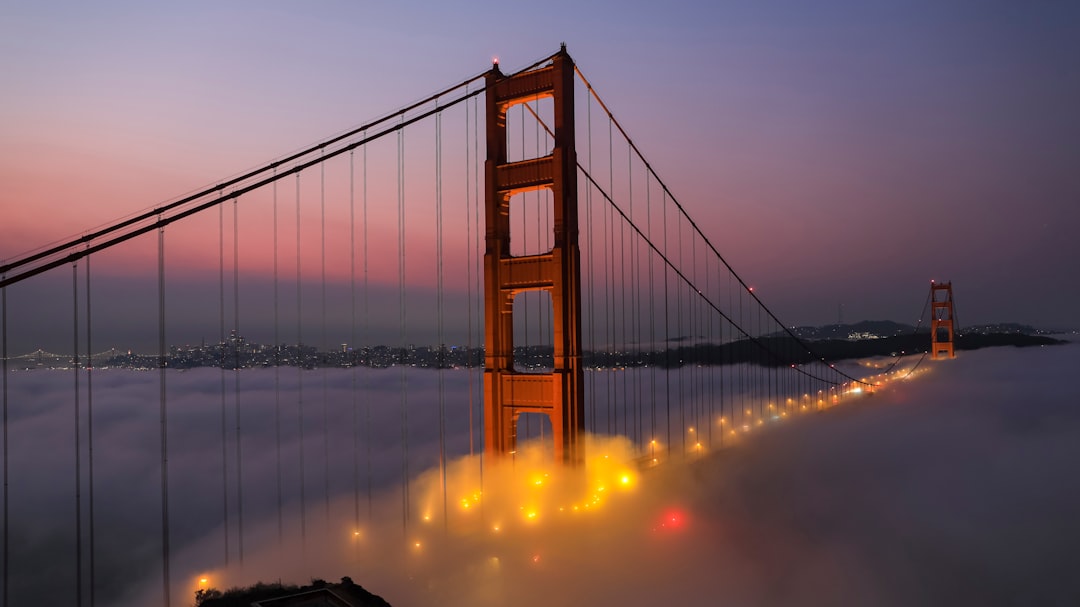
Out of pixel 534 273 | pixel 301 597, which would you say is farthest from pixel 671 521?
pixel 301 597

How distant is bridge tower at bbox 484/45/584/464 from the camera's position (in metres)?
21.0

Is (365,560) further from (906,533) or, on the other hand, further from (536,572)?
(906,533)

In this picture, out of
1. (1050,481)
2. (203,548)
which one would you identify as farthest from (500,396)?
(203,548)

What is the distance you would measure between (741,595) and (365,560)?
46.2 feet

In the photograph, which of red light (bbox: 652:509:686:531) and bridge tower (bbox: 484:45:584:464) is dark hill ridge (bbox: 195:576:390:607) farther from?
red light (bbox: 652:509:686:531)

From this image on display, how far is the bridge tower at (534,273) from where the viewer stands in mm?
20984

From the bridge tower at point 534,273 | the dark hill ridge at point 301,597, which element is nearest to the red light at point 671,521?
the bridge tower at point 534,273

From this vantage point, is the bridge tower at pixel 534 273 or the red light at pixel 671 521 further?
the red light at pixel 671 521

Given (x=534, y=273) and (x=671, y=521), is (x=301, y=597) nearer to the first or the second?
(x=534, y=273)

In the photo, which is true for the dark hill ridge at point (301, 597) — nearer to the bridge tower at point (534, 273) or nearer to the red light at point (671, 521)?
the bridge tower at point (534, 273)

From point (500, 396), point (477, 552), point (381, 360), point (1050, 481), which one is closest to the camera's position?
point (500, 396)

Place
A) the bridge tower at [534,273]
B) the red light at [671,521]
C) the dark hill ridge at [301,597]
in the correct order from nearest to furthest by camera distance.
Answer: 1. the dark hill ridge at [301,597]
2. the bridge tower at [534,273]
3. the red light at [671,521]

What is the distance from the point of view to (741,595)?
24.7m

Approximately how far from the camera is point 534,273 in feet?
70.5
